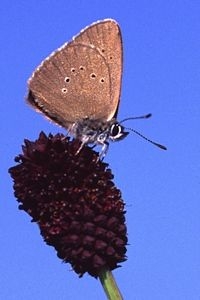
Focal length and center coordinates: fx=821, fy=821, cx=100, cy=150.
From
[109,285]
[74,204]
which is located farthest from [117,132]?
[109,285]

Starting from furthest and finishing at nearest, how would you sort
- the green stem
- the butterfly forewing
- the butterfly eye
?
the butterfly forewing → the butterfly eye → the green stem

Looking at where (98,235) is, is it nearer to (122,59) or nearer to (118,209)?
(118,209)

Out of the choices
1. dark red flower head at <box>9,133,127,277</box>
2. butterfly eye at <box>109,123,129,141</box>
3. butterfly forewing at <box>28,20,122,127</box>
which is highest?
butterfly forewing at <box>28,20,122,127</box>

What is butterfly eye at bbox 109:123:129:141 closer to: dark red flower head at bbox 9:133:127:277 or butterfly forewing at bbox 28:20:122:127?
butterfly forewing at bbox 28:20:122:127

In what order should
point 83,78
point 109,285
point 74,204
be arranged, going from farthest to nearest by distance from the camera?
1. point 83,78
2. point 74,204
3. point 109,285

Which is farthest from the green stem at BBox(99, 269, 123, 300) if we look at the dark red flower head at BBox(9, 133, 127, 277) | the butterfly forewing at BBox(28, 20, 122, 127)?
the butterfly forewing at BBox(28, 20, 122, 127)

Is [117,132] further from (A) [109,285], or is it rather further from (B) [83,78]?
(A) [109,285]
